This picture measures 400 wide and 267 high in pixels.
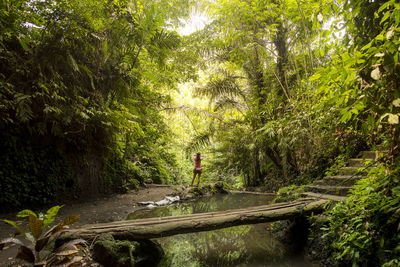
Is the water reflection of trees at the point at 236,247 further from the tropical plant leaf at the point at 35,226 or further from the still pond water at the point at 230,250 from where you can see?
the tropical plant leaf at the point at 35,226

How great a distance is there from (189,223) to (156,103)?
278 inches

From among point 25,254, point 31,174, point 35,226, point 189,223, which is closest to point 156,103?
point 31,174

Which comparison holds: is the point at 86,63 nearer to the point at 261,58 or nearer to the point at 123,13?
the point at 123,13

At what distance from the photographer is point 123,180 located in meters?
7.90

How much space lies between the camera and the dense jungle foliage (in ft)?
6.73

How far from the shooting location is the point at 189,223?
3.01 meters

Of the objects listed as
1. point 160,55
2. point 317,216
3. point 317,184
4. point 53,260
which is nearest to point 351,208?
point 317,216

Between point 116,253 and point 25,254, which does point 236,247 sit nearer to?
point 116,253

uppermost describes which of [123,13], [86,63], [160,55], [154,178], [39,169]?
[123,13]

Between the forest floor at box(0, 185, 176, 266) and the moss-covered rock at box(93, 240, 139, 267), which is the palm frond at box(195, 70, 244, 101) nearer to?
the forest floor at box(0, 185, 176, 266)

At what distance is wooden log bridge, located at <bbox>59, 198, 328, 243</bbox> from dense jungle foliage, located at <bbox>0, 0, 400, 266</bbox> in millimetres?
671

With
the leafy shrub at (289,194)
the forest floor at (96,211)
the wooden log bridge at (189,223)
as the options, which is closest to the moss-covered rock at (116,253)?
the wooden log bridge at (189,223)

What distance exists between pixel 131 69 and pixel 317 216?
6003 mm

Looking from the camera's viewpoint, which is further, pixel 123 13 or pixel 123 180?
pixel 123 180
